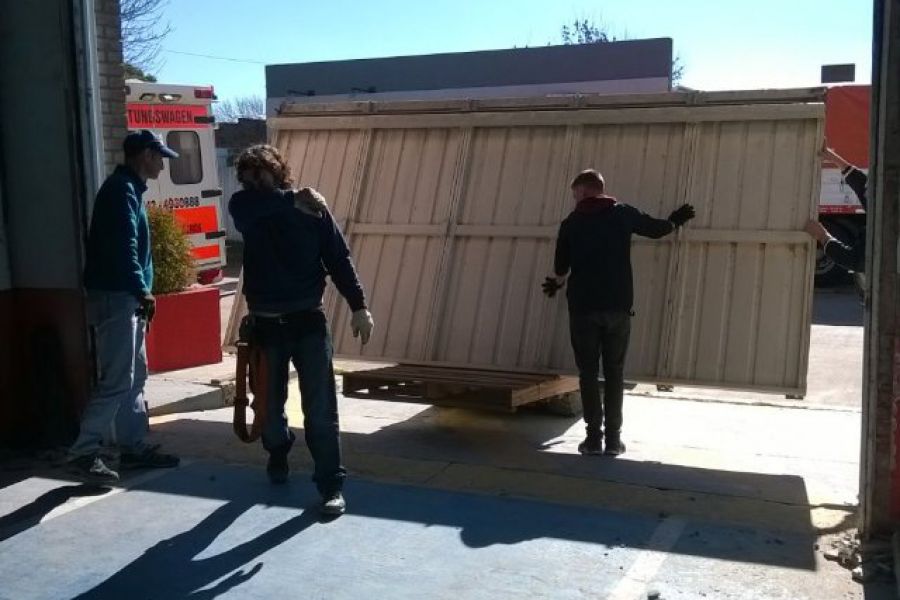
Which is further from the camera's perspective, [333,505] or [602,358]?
[602,358]

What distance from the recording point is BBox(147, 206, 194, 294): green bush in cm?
925

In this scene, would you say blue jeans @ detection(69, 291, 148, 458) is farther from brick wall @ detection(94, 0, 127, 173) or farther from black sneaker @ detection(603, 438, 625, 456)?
black sneaker @ detection(603, 438, 625, 456)

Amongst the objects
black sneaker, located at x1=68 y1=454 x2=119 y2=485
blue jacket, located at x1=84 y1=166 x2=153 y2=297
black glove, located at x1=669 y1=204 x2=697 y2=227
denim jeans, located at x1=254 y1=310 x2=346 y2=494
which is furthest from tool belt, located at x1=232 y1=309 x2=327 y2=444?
black glove, located at x1=669 y1=204 x2=697 y2=227

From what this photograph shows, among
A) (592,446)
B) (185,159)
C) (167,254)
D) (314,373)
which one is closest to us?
(314,373)

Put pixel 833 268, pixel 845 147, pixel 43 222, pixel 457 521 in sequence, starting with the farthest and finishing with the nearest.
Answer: pixel 833 268
pixel 845 147
pixel 43 222
pixel 457 521

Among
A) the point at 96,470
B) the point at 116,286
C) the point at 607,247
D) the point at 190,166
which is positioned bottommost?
the point at 96,470

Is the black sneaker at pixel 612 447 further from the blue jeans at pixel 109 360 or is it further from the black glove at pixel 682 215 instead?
the blue jeans at pixel 109 360

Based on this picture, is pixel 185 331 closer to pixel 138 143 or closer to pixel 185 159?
pixel 138 143

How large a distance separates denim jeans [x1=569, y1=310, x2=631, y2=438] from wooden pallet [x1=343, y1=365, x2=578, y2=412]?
1.32 feet

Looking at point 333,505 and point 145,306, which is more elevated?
point 145,306

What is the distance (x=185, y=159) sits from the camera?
1413cm

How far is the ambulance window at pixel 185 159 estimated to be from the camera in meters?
13.9

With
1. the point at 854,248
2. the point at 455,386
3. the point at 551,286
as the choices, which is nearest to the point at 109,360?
the point at 455,386

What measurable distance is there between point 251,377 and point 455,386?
5.22 feet
